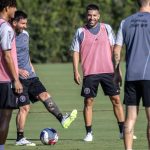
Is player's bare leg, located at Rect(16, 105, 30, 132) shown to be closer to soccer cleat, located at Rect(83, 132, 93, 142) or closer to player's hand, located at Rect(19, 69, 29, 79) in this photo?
player's hand, located at Rect(19, 69, 29, 79)

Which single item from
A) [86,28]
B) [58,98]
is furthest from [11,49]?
[58,98]

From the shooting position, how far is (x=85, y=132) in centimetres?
1485

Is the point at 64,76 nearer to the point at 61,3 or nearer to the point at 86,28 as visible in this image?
the point at 61,3

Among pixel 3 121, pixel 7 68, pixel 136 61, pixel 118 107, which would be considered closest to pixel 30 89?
pixel 118 107

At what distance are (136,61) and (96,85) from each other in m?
3.28

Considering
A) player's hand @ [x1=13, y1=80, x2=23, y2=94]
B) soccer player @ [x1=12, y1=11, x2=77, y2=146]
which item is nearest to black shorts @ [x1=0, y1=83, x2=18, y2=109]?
player's hand @ [x1=13, y1=80, x2=23, y2=94]

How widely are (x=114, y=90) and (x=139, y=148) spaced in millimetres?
1786

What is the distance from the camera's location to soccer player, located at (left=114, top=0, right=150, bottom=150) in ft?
36.1

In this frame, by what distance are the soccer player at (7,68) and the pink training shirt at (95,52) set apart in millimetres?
2729

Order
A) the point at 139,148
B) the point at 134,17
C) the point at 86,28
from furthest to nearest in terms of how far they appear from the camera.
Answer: the point at 86,28
the point at 139,148
the point at 134,17

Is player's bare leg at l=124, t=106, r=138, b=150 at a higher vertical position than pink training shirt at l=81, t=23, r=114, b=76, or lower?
lower

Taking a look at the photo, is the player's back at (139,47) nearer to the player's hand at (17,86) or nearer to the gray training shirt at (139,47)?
the gray training shirt at (139,47)

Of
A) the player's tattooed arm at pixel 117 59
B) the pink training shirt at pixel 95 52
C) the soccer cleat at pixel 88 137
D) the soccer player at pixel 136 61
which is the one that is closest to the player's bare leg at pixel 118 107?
the pink training shirt at pixel 95 52

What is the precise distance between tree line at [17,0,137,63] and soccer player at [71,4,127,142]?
78.0ft
